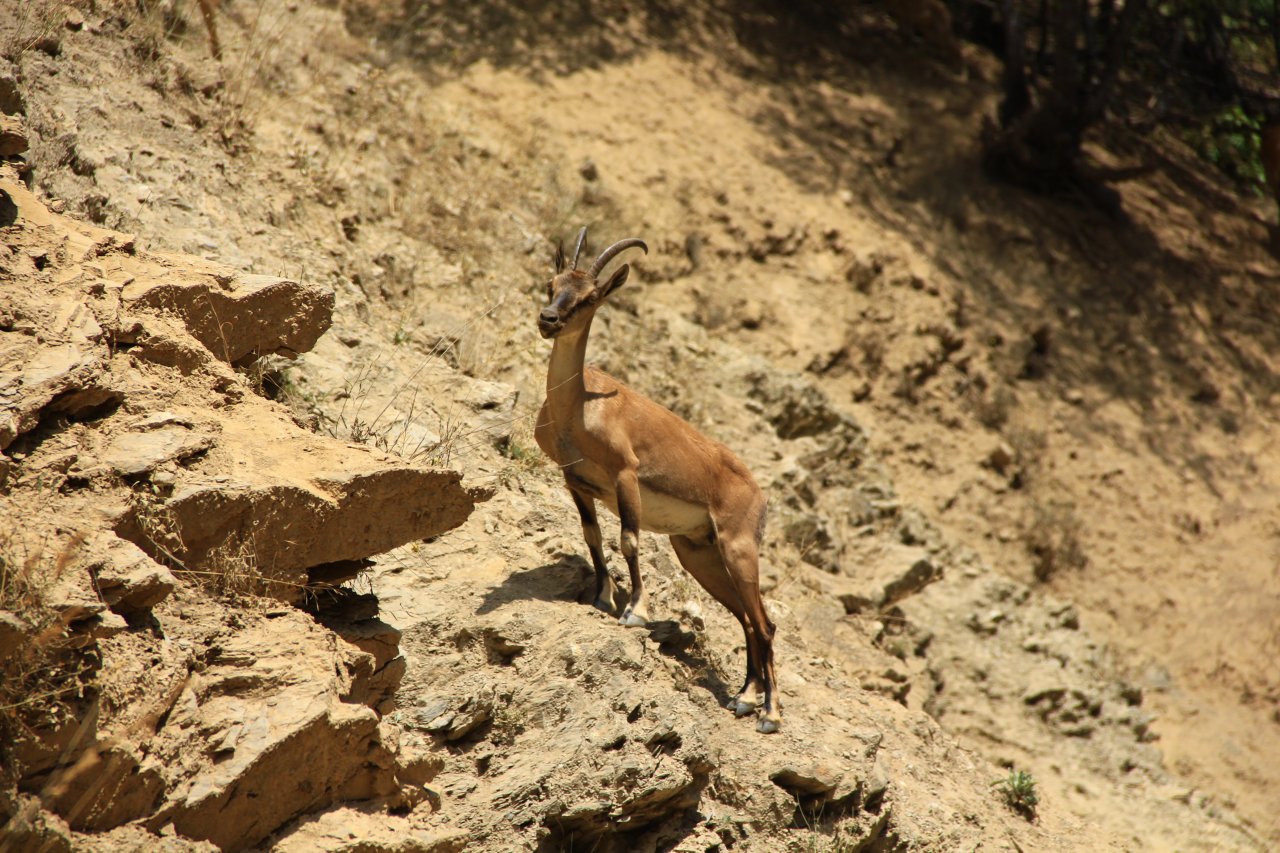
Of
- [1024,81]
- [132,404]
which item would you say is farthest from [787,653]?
[1024,81]

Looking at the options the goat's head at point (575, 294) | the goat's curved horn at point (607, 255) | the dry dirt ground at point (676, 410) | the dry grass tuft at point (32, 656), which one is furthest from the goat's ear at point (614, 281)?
the dry grass tuft at point (32, 656)

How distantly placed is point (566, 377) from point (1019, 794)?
4734 millimetres

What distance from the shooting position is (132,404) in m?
5.11

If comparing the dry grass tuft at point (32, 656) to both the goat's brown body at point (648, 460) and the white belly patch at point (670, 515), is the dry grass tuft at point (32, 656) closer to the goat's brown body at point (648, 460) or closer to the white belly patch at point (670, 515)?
the goat's brown body at point (648, 460)

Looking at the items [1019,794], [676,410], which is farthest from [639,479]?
[1019,794]

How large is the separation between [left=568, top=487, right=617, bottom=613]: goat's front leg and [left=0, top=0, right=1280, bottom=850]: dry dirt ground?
213mm

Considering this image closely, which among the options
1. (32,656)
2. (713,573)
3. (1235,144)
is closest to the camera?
(32,656)

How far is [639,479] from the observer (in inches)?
295

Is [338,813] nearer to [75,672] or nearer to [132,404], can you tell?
[75,672]

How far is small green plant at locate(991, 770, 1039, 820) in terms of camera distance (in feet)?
28.8

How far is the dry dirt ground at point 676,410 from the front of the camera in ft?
16.5

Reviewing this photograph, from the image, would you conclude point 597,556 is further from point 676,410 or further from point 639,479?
point 676,410

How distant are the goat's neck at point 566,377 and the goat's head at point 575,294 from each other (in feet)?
0.41

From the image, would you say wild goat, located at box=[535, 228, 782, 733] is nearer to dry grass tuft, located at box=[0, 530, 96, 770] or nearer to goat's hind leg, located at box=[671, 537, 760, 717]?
goat's hind leg, located at box=[671, 537, 760, 717]
